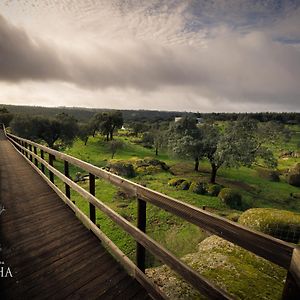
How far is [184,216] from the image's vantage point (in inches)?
87.5

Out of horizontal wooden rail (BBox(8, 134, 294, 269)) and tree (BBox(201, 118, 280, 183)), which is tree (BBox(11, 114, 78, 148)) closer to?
tree (BBox(201, 118, 280, 183))

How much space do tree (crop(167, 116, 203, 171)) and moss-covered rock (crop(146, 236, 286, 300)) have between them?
25.3 m

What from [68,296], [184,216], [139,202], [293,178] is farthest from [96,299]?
[293,178]

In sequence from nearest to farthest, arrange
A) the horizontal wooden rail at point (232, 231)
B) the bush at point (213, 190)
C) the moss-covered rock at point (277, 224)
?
1. the horizontal wooden rail at point (232, 231)
2. the moss-covered rock at point (277, 224)
3. the bush at point (213, 190)

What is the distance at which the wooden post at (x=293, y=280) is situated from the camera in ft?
4.64

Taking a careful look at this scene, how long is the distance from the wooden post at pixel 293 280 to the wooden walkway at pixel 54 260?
192cm

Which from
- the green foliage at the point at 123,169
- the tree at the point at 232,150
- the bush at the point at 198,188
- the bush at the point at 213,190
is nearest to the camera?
the bush at the point at 213,190

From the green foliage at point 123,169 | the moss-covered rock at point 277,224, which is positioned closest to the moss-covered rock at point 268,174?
the green foliage at point 123,169

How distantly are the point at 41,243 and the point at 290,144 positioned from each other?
83014mm

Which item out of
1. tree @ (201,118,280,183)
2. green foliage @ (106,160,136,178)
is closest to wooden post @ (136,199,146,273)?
tree @ (201,118,280,183)

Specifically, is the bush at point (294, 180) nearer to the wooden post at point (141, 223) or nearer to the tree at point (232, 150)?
the tree at point (232, 150)

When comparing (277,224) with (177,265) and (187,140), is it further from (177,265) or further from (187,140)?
(187,140)

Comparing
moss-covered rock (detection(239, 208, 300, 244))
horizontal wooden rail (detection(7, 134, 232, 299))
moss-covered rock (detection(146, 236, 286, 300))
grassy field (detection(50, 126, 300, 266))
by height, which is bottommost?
grassy field (detection(50, 126, 300, 266))

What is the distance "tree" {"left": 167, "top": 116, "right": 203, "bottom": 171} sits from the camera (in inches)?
1213
